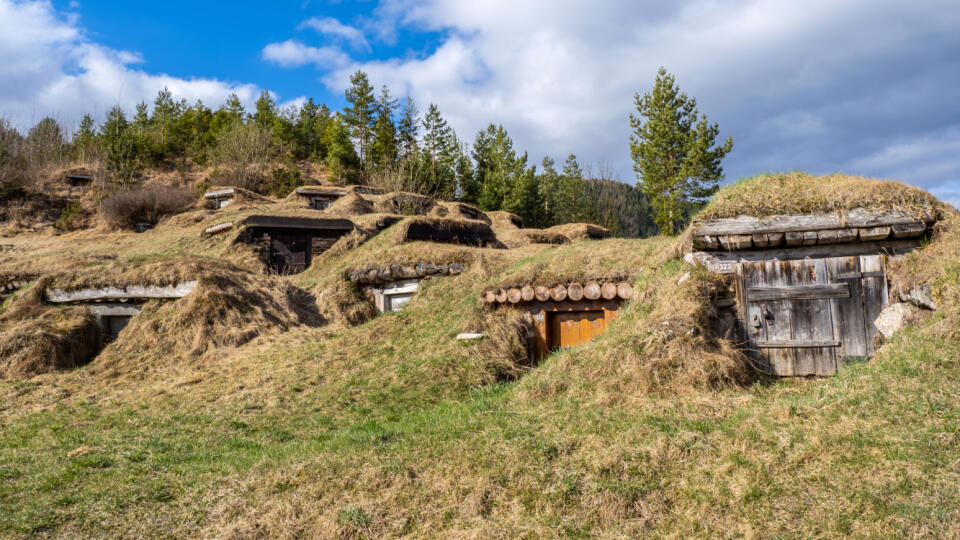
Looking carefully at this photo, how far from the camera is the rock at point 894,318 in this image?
312 inches

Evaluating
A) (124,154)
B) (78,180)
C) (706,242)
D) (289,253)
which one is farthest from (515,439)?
(124,154)

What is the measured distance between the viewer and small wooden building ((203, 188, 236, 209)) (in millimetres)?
Answer: 34125

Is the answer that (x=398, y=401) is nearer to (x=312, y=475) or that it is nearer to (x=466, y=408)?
(x=466, y=408)

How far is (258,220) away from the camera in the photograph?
2345cm

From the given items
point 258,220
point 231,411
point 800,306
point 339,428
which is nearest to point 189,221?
point 258,220

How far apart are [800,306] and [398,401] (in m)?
6.98

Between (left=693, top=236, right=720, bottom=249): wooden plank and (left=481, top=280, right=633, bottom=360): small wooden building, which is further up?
(left=693, top=236, right=720, bottom=249): wooden plank

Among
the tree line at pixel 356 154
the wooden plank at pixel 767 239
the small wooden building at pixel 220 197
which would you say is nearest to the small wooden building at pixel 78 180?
the tree line at pixel 356 154

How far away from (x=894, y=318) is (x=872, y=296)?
0.57 m

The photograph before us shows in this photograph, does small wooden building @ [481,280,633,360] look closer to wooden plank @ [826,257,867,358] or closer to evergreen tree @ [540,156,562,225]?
wooden plank @ [826,257,867,358]

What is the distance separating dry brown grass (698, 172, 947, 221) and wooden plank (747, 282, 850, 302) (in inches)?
47.2

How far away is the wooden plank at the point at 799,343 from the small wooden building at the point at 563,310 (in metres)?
3.03

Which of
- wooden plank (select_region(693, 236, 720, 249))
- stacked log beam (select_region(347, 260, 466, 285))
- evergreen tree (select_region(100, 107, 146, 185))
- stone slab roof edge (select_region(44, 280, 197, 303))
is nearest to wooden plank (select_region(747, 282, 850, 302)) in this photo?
wooden plank (select_region(693, 236, 720, 249))

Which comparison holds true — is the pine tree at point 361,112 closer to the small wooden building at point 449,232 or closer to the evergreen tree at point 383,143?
the evergreen tree at point 383,143
